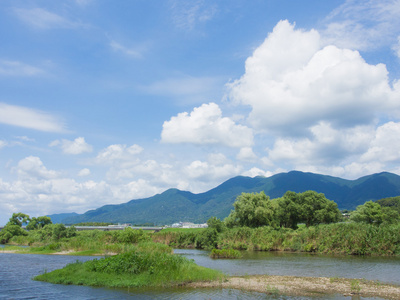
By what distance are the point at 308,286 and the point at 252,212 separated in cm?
6201

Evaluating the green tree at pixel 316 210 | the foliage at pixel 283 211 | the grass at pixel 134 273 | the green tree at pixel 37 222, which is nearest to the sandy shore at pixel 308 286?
the grass at pixel 134 273

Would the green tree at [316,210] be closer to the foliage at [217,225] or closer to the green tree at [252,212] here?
the green tree at [252,212]

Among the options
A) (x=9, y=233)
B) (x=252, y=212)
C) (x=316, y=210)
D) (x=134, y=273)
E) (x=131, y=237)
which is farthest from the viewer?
(x=9, y=233)

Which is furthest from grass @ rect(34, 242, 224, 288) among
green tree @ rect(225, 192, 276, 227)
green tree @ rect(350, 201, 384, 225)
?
green tree @ rect(350, 201, 384, 225)

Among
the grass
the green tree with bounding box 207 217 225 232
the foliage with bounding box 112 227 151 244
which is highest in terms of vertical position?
the green tree with bounding box 207 217 225 232

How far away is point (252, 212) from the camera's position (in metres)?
90.2

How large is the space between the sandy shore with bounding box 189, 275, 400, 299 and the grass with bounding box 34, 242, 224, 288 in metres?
1.73

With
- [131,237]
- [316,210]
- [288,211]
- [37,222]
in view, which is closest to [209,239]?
[131,237]

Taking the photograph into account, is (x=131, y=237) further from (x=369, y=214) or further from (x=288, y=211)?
(x=369, y=214)

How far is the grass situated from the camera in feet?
96.9

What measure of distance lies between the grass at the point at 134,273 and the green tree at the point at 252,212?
190 ft

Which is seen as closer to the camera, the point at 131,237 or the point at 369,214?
the point at 131,237

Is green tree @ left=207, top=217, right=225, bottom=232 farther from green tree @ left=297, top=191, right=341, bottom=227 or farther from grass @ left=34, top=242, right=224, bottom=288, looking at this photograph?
grass @ left=34, top=242, right=224, bottom=288

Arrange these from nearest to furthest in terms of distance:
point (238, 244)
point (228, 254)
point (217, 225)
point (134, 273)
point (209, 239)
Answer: point (134, 273)
point (228, 254)
point (238, 244)
point (209, 239)
point (217, 225)
